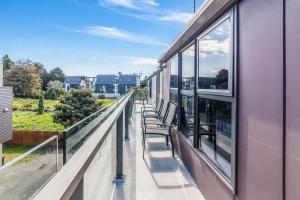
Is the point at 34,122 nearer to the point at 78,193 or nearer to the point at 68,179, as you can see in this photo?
the point at 78,193

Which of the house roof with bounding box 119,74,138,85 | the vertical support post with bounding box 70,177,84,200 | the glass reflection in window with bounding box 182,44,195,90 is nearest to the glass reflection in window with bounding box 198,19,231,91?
the glass reflection in window with bounding box 182,44,195,90

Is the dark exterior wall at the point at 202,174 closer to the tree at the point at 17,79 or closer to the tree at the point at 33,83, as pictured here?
the tree at the point at 33,83

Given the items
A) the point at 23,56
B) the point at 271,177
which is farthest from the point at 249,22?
the point at 23,56

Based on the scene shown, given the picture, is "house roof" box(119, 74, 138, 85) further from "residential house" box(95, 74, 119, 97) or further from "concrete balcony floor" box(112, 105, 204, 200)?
"concrete balcony floor" box(112, 105, 204, 200)

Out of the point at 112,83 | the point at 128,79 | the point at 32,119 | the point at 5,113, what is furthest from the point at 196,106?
the point at 128,79

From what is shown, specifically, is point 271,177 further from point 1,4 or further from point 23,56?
point 23,56

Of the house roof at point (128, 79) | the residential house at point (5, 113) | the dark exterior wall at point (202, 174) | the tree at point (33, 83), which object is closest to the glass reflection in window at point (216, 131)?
the dark exterior wall at point (202, 174)

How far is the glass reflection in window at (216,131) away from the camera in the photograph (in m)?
2.66

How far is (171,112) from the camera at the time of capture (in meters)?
5.49

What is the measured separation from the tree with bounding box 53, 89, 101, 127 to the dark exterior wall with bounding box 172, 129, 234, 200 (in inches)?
836

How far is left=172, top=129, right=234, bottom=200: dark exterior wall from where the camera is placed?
2.66 m

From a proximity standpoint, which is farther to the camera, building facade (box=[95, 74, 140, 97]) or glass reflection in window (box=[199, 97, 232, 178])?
building facade (box=[95, 74, 140, 97])

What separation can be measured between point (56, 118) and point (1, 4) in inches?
573

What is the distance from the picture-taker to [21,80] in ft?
167
